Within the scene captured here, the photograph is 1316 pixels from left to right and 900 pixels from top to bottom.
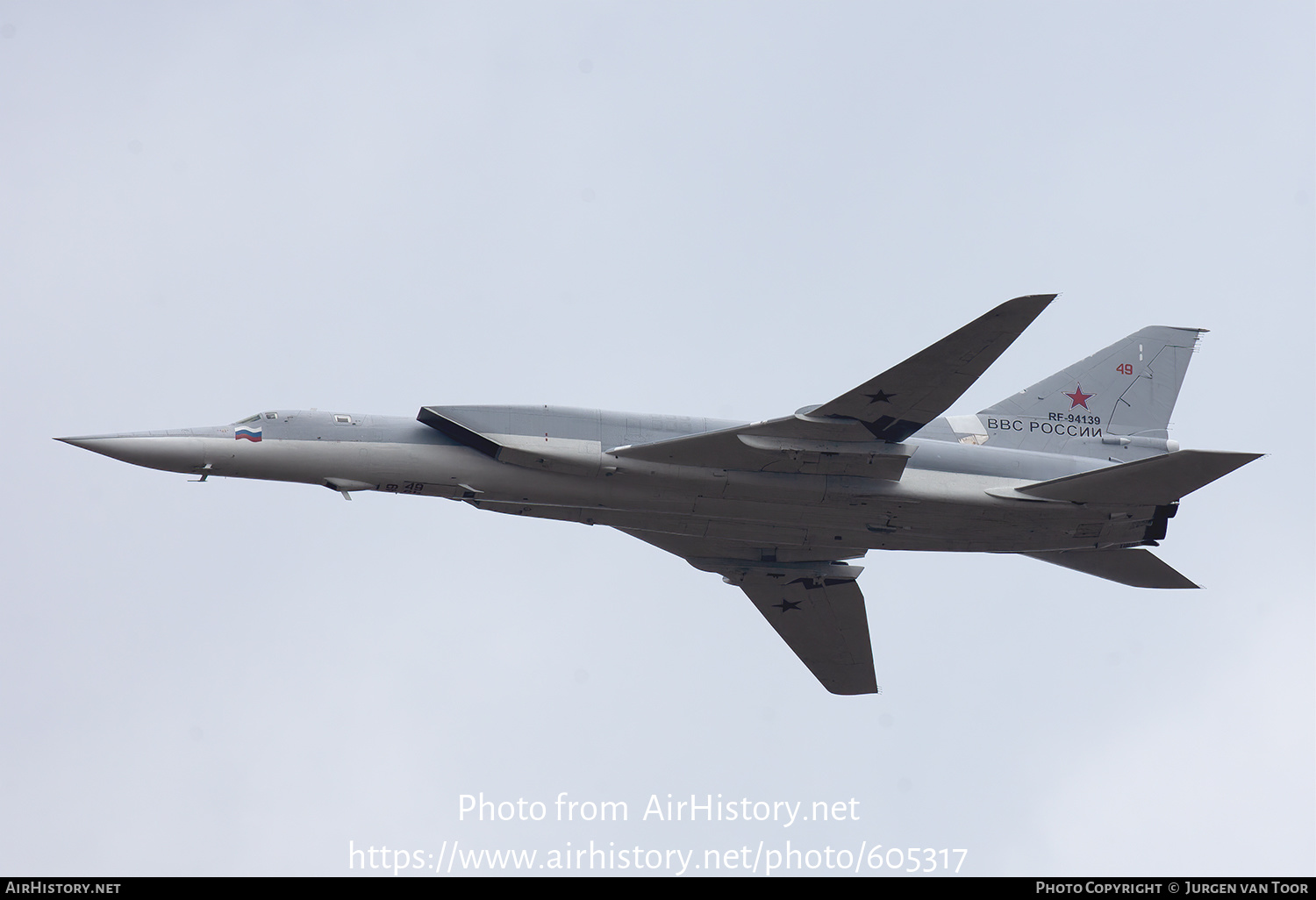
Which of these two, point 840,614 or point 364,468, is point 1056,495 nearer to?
point 840,614

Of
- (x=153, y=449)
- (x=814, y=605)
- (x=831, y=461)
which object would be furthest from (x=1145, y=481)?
(x=153, y=449)

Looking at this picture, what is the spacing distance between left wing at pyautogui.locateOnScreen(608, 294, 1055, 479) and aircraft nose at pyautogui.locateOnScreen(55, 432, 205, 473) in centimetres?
742

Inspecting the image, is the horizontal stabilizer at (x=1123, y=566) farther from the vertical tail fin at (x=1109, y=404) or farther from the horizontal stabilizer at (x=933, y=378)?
the horizontal stabilizer at (x=933, y=378)

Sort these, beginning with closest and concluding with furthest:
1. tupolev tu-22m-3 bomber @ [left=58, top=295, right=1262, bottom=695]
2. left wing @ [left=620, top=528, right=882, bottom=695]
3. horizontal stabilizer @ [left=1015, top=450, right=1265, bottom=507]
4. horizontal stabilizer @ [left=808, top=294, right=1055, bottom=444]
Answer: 1. horizontal stabilizer @ [left=808, top=294, right=1055, bottom=444]
2. tupolev tu-22m-3 bomber @ [left=58, top=295, right=1262, bottom=695]
3. horizontal stabilizer @ [left=1015, top=450, right=1265, bottom=507]
4. left wing @ [left=620, top=528, right=882, bottom=695]

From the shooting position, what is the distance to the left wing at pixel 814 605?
28.7m

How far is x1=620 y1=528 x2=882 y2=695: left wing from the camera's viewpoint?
2873 cm

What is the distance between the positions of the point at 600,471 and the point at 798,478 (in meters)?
3.74

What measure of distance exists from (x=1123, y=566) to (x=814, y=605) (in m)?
6.86

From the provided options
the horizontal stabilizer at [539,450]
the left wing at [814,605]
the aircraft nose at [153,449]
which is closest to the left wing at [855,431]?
the horizontal stabilizer at [539,450]

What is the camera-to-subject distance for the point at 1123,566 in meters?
27.5

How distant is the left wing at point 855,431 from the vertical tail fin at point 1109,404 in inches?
154

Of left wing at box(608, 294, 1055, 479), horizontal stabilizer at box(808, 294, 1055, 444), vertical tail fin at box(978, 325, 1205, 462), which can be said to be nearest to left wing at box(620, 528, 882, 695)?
left wing at box(608, 294, 1055, 479)

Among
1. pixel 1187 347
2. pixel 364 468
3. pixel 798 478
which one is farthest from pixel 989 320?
pixel 364 468

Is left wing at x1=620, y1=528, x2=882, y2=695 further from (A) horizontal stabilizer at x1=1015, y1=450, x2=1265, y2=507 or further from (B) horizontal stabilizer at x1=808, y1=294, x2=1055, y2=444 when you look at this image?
(B) horizontal stabilizer at x1=808, y1=294, x2=1055, y2=444
